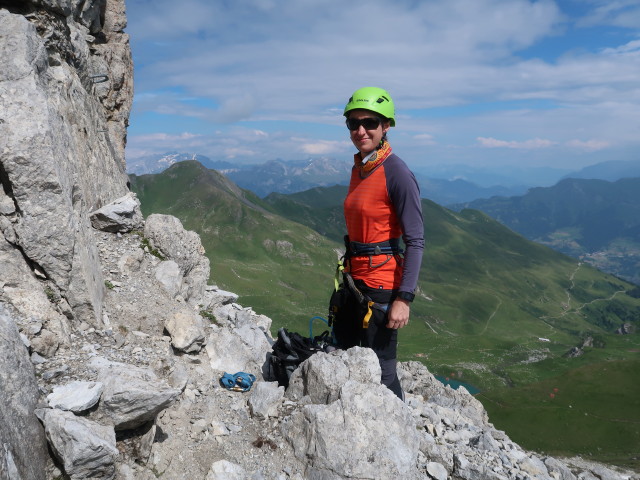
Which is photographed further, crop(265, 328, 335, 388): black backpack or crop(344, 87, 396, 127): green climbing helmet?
crop(265, 328, 335, 388): black backpack

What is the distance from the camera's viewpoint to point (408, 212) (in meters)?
8.48

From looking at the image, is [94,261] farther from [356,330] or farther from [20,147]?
[356,330]

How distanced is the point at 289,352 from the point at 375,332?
424cm

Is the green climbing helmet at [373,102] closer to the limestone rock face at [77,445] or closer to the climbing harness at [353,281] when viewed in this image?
the climbing harness at [353,281]

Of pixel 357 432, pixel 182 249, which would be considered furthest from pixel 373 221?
pixel 182 249

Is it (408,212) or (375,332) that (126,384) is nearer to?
(375,332)

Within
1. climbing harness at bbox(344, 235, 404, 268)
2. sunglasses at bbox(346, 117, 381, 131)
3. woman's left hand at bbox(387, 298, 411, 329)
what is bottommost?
woman's left hand at bbox(387, 298, 411, 329)

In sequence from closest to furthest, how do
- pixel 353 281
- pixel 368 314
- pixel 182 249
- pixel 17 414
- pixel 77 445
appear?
pixel 17 414, pixel 77 445, pixel 368 314, pixel 353 281, pixel 182 249

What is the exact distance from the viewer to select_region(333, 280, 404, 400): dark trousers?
31.1 feet

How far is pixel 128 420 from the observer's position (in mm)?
8234

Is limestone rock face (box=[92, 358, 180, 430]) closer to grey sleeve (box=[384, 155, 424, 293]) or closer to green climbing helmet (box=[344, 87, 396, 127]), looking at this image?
grey sleeve (box=[384, 155, 424, 293])

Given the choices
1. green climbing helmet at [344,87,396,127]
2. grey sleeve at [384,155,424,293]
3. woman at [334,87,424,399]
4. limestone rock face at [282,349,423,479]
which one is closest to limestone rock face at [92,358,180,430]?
limestone rock face at [282,349,423,479]

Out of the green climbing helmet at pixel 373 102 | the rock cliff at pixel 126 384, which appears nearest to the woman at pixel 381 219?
the green climbing helmet at pixel 373 102

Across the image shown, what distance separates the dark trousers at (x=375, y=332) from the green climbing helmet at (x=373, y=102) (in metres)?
4.19
